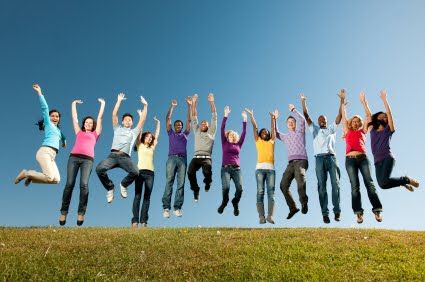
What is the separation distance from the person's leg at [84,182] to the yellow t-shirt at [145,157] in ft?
7.47

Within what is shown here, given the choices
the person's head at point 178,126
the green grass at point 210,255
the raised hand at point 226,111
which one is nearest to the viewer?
the green grass at point 210,255

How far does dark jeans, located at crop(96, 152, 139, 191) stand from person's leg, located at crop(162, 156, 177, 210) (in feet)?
4.13

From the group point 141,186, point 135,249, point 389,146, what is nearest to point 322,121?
point 389,146

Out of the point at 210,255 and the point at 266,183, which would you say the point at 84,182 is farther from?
the point at 266,183

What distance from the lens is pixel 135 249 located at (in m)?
13.5

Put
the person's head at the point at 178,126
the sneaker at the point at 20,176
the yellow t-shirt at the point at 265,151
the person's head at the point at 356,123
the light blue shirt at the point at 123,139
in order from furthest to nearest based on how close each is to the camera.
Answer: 1. the person's head at the point at 178,126
2. the yellow t-shirt at the point at 265,151
3. the light blue shirt at the point at 123,139
4. the person's head at the point at 356,123
5. the sneaker at the point at 20,176

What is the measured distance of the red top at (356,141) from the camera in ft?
56.2

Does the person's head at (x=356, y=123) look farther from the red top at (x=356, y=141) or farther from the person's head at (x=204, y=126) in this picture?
the person's head at (x=204, y=126)

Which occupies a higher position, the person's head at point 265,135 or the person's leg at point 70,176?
the person's head at point 265,135

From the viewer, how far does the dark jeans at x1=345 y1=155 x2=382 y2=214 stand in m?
16.9

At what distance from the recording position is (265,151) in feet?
61.1

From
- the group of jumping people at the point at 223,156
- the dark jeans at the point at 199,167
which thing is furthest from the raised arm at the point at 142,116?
the dark jeans at the point at 199,167

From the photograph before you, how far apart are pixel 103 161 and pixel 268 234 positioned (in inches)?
274

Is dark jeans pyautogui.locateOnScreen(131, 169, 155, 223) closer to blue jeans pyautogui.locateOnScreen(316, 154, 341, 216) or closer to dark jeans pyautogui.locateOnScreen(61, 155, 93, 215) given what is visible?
dark jeans pyautogui.locateOnScreen(61, 155, 93, 215)
